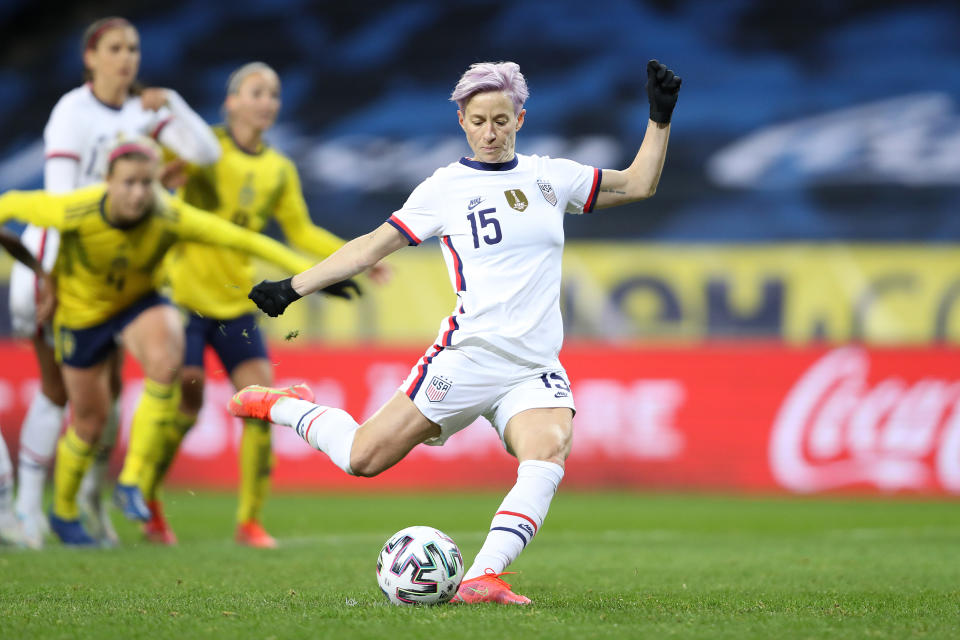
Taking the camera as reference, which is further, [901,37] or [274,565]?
[901,37]

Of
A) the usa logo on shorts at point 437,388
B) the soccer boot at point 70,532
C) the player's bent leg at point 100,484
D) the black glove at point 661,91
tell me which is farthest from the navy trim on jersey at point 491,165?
the soccer boot at point 70,532

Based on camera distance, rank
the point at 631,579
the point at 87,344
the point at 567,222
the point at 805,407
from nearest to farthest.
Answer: the point at 631,579
the point at 87,344
the point at 805,407
the point at 567,222

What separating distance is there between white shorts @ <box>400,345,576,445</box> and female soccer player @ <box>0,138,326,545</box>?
1.76 meters

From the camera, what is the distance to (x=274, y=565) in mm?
5777

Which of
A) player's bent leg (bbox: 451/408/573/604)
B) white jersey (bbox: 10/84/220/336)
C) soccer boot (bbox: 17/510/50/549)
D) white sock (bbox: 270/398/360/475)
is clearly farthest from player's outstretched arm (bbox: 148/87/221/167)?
player's bent leg (bbox: 451/408/573/604)

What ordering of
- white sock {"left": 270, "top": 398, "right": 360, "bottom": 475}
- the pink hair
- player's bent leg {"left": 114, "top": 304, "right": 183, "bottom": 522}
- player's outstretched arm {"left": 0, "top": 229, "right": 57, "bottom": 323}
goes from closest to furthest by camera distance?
the pink hair → white sock {"left": 270, "top": 398, "right": 360, "bottom": 475} → player's outstretched arm {"left": 0, "top": 229, "right": 57, "bottom": 323} → player's bent leg {"left": 114, "top": 304, "right": 183, "bottom": 522}

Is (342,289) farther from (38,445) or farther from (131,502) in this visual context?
(38,445)

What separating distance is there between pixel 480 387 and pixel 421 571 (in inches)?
27.4

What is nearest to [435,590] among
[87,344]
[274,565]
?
[274,565]

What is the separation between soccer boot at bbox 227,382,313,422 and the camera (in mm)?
4945

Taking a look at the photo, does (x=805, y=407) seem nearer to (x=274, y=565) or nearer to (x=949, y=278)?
(x=949, y=278)

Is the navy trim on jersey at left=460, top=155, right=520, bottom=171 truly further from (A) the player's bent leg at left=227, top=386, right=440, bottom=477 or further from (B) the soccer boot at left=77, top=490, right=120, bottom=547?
(B) the soccer boot at left=77, top=490, right=120, bottom=547

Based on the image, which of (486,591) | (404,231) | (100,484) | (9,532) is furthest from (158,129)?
(486,591)

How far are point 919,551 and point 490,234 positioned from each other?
3.65 m
